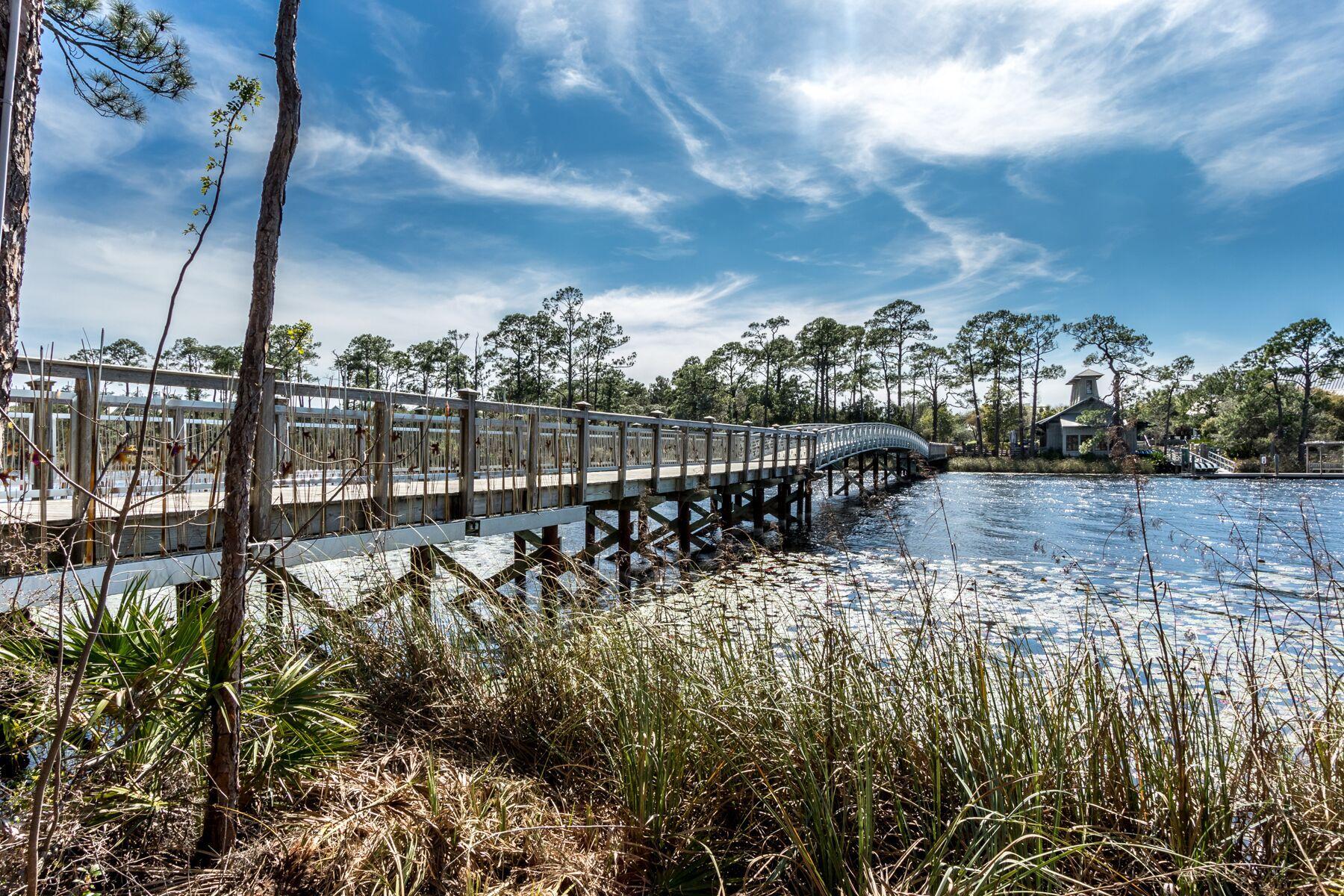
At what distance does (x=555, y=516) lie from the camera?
29.8 ft

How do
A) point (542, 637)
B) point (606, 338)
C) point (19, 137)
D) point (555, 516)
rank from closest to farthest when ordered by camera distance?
point (19, 137) → point (542, 637) → point (555, 516) → point (606, 338)

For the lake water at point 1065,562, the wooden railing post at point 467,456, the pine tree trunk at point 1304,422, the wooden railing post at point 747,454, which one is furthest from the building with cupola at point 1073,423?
the wooden railing post at point 467,456

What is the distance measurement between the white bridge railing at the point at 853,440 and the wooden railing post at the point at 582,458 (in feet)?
48.0

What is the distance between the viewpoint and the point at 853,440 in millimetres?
29969

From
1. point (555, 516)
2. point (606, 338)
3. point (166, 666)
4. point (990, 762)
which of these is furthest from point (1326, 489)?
point (606, 338)

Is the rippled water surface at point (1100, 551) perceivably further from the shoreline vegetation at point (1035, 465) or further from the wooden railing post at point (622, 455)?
the shoreline vegetation at point (1035, 465)

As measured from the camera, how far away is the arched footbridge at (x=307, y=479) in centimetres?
383

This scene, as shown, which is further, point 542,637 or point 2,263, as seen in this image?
point 542,637

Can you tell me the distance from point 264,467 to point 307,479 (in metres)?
1.03

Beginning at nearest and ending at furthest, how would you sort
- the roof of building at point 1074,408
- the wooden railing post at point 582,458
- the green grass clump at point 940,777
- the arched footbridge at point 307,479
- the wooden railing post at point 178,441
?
the green grass clump at point 940,777 < the arched footbridge at point 307,479 < the wooden railing post at point 178,441 < the wooden railing post at point 582,458 < the roof of building at point 1074,408

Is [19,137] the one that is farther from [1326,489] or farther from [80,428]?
[1326,489]

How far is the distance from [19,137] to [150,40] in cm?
422

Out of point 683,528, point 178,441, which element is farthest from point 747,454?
point 178,441

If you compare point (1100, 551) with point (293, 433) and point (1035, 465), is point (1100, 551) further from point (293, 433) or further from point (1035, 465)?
point (1035, 465)
